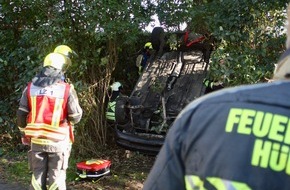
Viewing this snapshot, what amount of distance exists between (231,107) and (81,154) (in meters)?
5.86

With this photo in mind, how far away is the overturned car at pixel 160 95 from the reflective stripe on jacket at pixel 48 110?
5.85 feet

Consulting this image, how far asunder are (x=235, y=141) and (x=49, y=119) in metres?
3.51

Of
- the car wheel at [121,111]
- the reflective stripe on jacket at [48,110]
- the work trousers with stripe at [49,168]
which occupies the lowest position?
the work trousers with stripe at [49,168]

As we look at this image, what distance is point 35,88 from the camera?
4.38 metres

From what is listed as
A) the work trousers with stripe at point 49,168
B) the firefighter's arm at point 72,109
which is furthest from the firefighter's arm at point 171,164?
the work trousers with stripe at point 49,168

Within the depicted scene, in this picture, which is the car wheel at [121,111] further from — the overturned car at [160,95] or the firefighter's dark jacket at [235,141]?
the firefighter's dark jacket at [235,141]

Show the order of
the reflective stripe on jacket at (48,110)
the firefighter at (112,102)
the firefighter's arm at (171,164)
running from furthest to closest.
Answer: the firefighter at (112,102)
the reflective stripe on jacket at (48,110)
the firefighter's arm at (171,164)

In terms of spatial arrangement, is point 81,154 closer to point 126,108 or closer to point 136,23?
point 126,108

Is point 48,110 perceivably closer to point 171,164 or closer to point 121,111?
point 121,111

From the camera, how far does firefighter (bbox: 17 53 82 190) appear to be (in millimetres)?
4348

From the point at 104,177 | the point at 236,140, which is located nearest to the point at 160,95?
the point at 104,177

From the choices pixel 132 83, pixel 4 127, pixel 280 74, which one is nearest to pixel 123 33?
pixel 132 83

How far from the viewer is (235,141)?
1.05 metres

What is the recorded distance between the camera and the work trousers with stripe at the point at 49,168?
4.46 m
